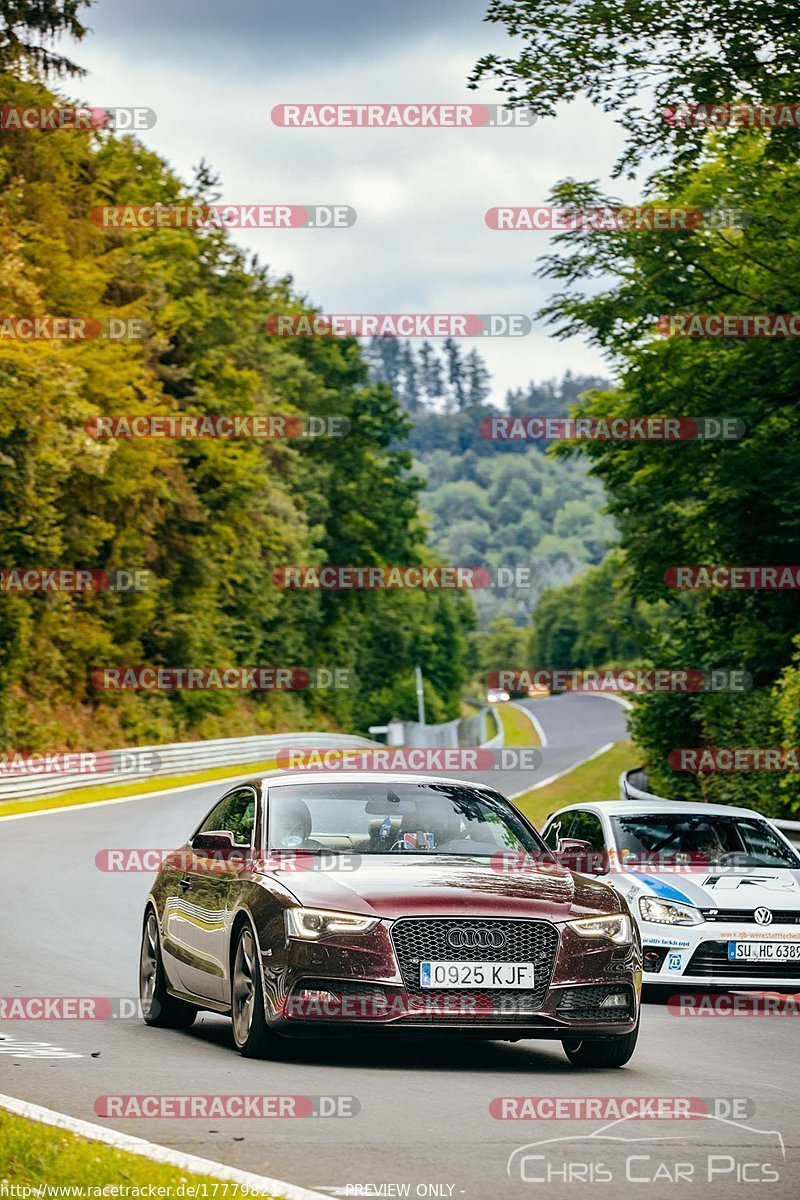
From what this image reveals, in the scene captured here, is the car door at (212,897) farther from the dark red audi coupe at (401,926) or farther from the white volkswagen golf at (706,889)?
the white volkswagen golf at (706,889)

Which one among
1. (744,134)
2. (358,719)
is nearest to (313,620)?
(358,719)

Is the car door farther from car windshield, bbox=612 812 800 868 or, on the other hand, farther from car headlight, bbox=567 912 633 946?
car windshield, bbox=612 812 800 868

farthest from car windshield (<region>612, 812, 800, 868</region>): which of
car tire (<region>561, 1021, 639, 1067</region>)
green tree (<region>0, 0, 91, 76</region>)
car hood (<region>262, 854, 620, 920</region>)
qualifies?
green tree (<region>0, 0, 91, 76</region>)

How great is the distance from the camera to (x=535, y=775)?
165 feet

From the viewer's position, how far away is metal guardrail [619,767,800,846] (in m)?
17.6

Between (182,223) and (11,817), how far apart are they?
3466 centimetres

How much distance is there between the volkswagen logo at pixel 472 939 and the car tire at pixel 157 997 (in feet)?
9.24

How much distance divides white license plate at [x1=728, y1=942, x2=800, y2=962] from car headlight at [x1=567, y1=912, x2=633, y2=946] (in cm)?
423

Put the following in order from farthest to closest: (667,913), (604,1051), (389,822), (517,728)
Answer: (517,728) → (667,913) → (389,822) → (604,1051)

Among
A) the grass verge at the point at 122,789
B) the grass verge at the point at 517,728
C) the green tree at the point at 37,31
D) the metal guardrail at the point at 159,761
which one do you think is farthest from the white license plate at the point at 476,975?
the grass verge at the point at 517,728

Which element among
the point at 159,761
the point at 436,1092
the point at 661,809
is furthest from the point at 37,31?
the point at 436,1092

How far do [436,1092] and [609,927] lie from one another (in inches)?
55.8

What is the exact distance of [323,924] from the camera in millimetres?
8844

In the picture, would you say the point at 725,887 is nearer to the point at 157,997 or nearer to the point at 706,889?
the point at 706,889
